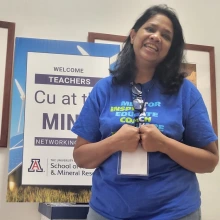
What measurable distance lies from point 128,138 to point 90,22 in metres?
1.11

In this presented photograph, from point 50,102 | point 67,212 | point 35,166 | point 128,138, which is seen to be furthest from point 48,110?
point 128,138

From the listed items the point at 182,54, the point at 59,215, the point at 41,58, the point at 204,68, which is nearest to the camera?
the point at 182,54

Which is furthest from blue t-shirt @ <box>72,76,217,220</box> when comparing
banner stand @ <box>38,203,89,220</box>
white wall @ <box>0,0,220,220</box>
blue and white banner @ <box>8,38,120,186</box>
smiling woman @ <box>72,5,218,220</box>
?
white wall @ <box>0,0,220,220</box>

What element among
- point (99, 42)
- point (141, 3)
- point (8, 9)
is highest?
point (141, 3)

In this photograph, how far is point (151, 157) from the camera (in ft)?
3.02

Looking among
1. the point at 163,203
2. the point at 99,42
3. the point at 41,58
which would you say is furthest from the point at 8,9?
the point at 163,203

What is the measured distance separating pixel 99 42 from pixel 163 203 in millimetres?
1124

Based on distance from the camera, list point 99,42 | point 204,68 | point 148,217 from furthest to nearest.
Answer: point 204,68 → point 99,42 → point 148,217

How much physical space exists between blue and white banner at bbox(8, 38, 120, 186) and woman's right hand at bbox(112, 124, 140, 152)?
75cm

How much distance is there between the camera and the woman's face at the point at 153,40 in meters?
1.06

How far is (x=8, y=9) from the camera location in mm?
1749

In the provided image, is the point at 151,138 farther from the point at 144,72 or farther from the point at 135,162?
the point at 144,72

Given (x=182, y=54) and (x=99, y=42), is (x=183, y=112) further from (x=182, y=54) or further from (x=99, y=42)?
(x=99, y=42)

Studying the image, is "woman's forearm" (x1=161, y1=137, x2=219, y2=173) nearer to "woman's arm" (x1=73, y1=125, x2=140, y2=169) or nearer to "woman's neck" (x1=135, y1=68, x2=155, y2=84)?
"woman's arm" (x1=73, y1=125, x2=140, y2=169)
